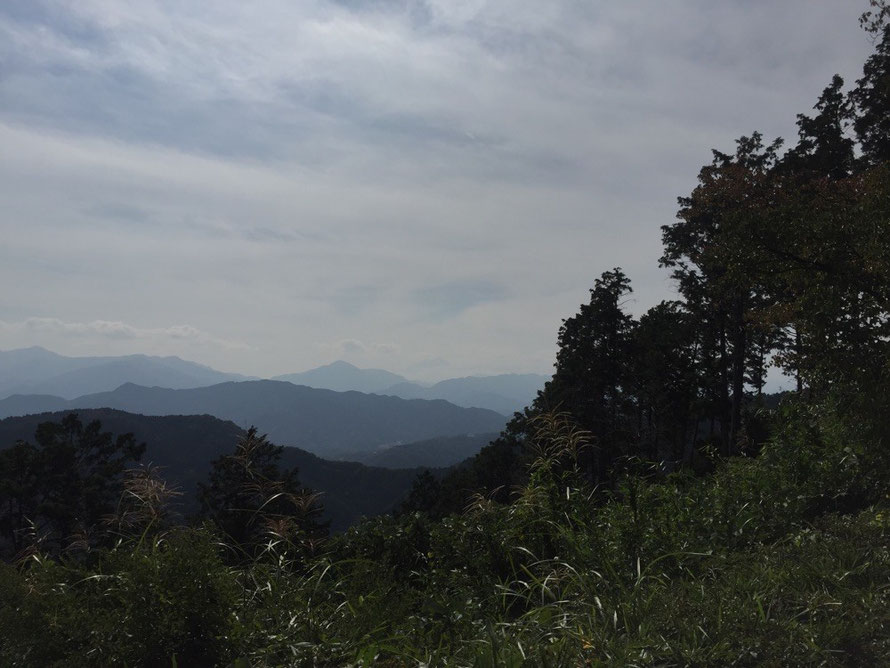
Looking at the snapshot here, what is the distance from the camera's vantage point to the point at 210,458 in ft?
445

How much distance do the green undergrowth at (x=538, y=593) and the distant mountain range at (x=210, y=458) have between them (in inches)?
4524

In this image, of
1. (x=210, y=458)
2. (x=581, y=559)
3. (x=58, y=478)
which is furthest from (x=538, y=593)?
(x=210, y=458)

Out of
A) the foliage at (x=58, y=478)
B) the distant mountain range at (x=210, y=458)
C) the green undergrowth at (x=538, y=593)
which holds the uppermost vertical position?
the green undergrowth at (x=538, y=593)

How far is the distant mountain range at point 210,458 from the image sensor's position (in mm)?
132375

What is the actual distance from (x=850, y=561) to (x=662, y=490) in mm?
2424

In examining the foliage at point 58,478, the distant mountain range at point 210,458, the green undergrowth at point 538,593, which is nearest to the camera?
the green undergrowth at point 538,593

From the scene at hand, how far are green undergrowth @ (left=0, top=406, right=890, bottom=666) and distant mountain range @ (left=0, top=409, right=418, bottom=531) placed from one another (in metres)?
115

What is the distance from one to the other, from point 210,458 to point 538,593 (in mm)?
143611

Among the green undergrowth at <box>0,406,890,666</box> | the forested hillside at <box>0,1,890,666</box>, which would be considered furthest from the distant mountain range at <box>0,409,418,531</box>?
the green undergrowth at <box>0,406,890,666</box>

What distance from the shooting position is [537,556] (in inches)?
198

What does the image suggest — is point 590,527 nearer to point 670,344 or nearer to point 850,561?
point 850,561

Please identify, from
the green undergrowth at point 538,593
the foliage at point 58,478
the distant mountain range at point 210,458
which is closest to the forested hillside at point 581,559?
the green undergrowth at point 538,593

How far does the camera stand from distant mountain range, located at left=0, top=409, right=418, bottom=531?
132m

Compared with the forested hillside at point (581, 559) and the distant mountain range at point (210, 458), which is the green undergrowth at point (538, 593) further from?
the distant mountain range at point (210, 458)
